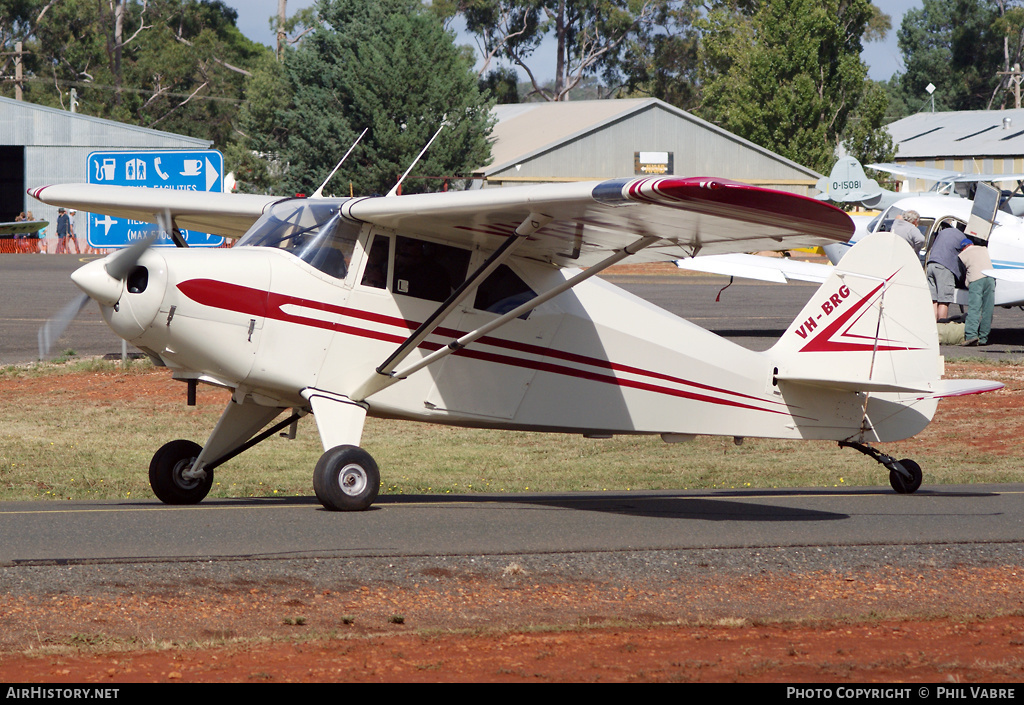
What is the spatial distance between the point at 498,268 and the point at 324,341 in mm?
1535

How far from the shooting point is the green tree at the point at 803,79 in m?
63.6

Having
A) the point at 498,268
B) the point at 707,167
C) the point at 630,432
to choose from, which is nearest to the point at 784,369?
the point at 630,432

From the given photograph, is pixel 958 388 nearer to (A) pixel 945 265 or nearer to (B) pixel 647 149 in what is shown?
(A) pixel 945 265

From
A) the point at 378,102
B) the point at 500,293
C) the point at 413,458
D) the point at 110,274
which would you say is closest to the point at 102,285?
the point at 110,274

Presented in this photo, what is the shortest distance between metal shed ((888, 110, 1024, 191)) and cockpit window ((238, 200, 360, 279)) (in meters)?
70.2

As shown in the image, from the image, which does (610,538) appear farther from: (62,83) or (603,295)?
(62,83)

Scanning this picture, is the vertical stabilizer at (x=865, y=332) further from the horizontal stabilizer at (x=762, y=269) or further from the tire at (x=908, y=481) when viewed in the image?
the horizontal stabilizer at (x=762, y=269)

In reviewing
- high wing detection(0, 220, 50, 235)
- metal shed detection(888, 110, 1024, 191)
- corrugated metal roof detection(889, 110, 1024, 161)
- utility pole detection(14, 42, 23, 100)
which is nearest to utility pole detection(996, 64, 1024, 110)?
corrugated metal roof detection(889, 110, 1024, 161)

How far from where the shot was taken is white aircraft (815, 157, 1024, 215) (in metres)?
31.6

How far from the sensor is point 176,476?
1012 cm

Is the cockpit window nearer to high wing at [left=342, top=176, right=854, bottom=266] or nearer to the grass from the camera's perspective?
high wing at [left=342, top=176, right=854, bottom=266]

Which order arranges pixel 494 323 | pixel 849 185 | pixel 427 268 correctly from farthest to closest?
pixel 849 185 → pixel 427 268 → pixel 494 323

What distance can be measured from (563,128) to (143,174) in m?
51.2

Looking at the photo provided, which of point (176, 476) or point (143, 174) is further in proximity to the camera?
point (143, 174)
